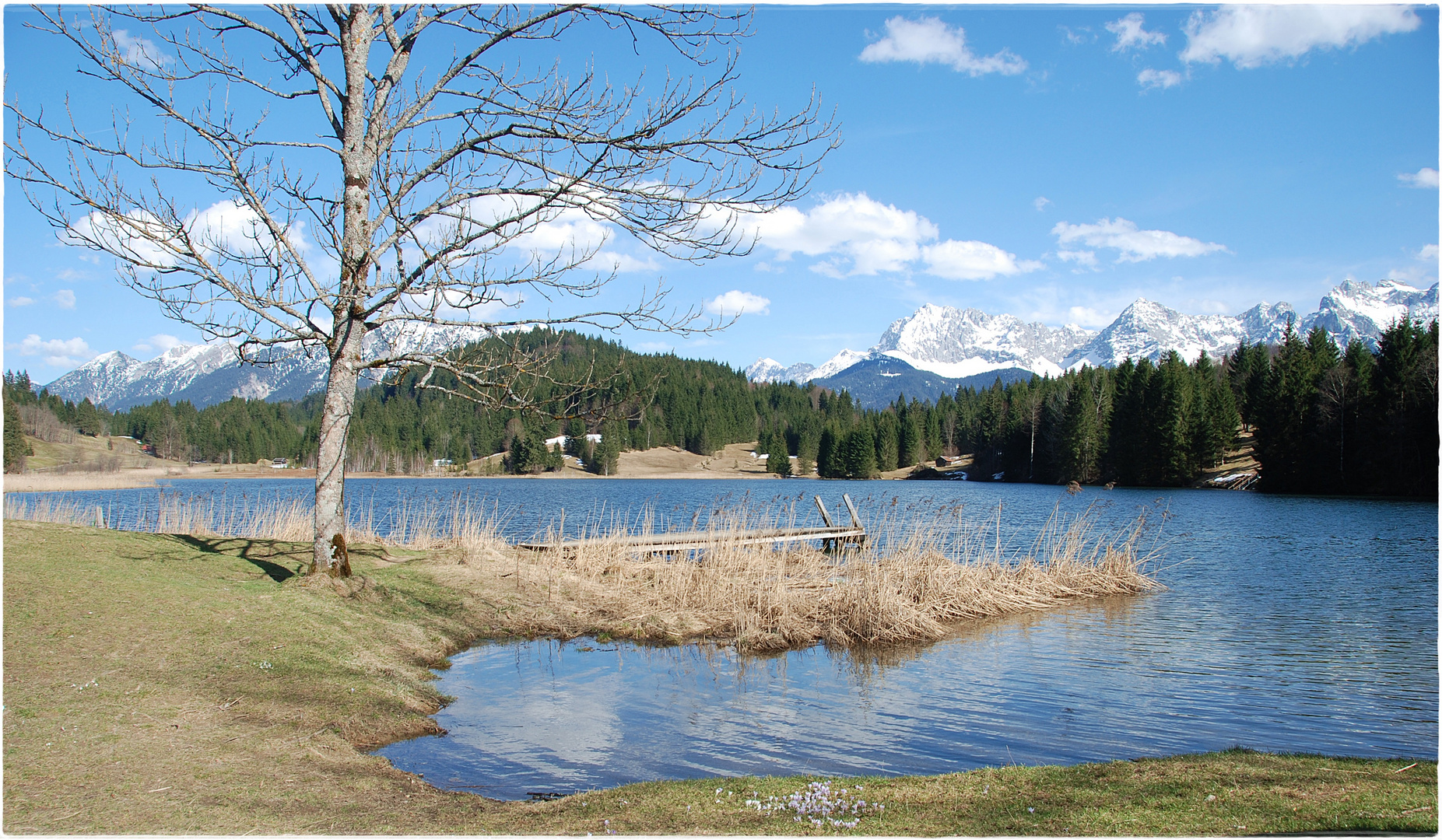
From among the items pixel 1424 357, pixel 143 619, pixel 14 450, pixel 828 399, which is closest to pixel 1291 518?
pixel 1424 357

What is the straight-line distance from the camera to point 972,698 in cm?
1041

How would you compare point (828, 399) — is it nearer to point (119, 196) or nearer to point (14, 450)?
point (14, 450)

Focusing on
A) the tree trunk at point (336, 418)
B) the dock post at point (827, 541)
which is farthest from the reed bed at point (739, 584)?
the dock post at point (827, 541)

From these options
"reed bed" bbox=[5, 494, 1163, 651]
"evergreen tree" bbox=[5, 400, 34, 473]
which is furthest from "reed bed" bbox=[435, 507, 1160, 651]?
"evergreen tree" bbox=[5, 400, 34, 473]

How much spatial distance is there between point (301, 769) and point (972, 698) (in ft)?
25.2

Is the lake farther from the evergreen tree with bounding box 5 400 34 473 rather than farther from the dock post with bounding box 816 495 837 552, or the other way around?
the evergreen tree with bounding box 5 400 34 473

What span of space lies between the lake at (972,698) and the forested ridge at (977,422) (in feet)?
11.5

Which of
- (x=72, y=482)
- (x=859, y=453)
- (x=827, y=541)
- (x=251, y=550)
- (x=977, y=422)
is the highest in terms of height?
(x=977, y=422)

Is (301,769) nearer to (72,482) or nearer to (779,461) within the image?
(72,482)

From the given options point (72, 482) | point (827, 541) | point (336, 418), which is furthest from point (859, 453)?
point (336, 418)

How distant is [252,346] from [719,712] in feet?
23.9

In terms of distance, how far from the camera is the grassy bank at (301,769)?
201 inches

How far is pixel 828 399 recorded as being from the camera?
192875mm

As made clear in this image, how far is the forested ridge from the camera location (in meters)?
53.2
